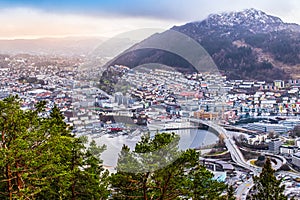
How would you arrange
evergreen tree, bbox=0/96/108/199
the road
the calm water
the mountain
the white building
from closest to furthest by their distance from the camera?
evergreen tree, bbox=0/96/108/199 → the calm water → the road → the white building → the mountain

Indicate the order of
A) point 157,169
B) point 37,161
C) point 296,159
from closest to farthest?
point 37,161
point 157,169
point 296,159

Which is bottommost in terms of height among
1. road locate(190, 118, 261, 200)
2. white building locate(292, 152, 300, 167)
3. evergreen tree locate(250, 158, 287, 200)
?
road locate(190, 118, 261, 200)

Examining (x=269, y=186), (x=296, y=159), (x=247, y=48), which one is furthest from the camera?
(x=247, y=48)

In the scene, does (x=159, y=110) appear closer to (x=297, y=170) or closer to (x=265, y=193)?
(x=265, y=193)

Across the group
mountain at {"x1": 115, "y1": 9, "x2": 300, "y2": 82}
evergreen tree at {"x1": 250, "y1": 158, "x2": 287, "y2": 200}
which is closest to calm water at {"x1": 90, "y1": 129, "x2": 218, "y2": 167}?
evergreen tree at {"x1": 250, "y1": 158, "x2": 287, "y2": 200}

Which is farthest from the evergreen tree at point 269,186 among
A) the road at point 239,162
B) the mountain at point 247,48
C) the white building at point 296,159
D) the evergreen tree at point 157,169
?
the mountain at point 247,48

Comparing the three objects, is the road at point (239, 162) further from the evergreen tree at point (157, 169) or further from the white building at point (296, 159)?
the evergreen tree at point (157, 169)

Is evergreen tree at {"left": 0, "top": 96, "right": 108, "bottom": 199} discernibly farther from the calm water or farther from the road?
the road

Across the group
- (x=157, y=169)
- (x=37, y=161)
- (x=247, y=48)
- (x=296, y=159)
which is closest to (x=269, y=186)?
(x=157, y=169)

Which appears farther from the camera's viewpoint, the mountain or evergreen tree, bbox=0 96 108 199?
the mountain

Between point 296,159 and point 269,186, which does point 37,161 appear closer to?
point 269,186
